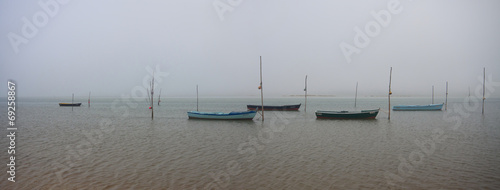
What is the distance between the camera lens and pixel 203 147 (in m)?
15.9

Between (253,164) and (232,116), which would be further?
(232,116)

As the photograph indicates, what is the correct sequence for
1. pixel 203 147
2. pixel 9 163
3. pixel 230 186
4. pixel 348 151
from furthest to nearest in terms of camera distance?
pixel 203 147 < pixel 348 151 < pixel 9 163 < pixel 230 186

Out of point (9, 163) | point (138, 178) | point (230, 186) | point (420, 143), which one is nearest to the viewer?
point (230, 186)

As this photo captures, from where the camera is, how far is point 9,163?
1139cm

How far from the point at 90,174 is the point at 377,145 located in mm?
15599

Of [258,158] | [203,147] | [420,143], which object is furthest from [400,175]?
[203,147]

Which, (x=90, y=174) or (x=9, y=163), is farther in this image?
(x=9, y=163)

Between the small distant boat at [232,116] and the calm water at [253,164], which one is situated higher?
the small distant boat at [232,116]

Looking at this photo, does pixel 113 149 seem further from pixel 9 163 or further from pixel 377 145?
pixel 377 145

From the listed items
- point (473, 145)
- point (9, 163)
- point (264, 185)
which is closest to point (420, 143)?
point (473, 145)

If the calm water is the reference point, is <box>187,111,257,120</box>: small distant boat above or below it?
above

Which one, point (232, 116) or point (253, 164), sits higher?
point (232, 116)

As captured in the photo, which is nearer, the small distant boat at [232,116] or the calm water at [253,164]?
the calm water at [253,164]

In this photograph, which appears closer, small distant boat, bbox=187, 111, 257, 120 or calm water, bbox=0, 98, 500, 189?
calm water, bbox=0, 98, 500, 189
